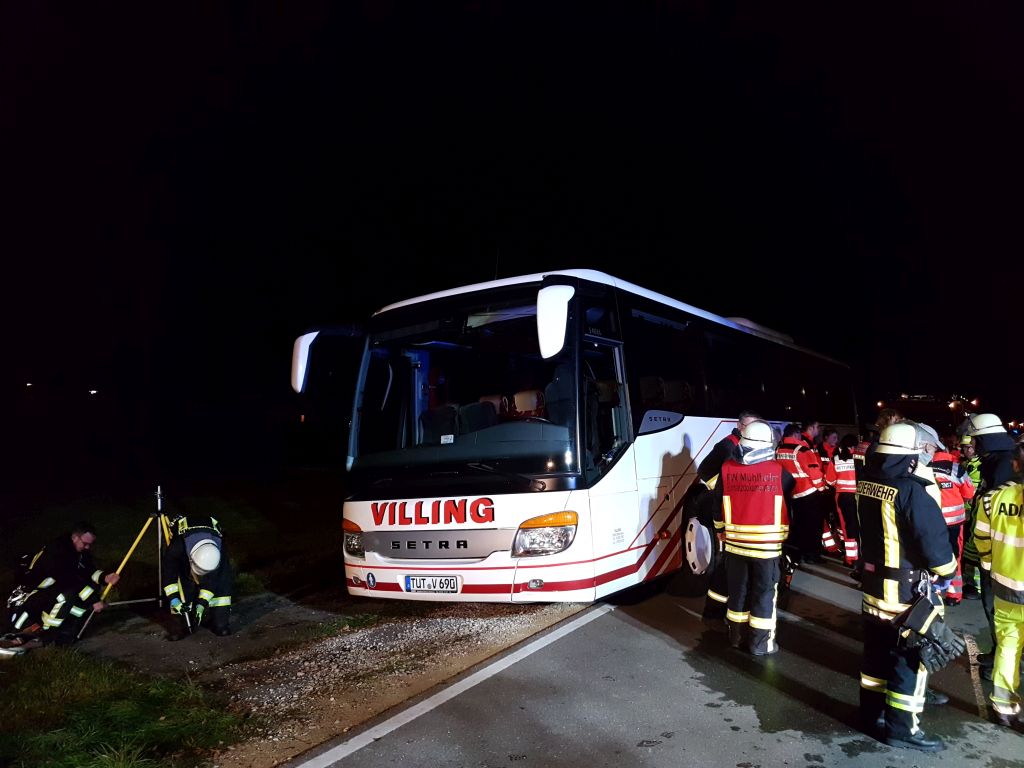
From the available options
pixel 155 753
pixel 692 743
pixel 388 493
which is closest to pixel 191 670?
pixel 155 753

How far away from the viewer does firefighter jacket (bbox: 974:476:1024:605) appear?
3998 mm

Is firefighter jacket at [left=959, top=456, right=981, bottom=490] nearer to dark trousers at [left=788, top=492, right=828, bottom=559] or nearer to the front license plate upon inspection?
dark trousers at [left=788, top=492, right=828, bottom=559]

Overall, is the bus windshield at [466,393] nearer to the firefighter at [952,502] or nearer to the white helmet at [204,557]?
the white helmet at [204,557]

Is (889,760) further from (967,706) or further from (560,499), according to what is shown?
(560,499)

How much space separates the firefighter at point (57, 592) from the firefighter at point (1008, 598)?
662cm

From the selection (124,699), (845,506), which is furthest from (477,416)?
(845,506)

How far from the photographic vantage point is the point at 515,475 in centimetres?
548

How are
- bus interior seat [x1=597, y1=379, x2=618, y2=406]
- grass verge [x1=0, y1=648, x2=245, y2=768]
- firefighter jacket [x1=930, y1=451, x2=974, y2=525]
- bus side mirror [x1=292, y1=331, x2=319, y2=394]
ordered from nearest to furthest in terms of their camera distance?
grass verge [x1=0, y1=648, x2=245, y2=768]
bus interior seat [x1=597, y1=379, x2=618, y2=406]
firefighter jacket [x1=930, y1=451, x2=974, y2=525]
bus side mirror [x1=292, y1=331, x2=319, y2=394]

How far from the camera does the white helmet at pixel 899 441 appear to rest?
3.94 meters

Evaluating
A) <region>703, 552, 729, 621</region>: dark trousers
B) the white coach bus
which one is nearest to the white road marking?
the white coach bus

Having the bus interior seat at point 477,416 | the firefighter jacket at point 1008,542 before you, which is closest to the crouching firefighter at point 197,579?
the bus interior seat at point 477,416

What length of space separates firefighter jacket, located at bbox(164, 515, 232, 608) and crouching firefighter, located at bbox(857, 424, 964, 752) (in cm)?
532

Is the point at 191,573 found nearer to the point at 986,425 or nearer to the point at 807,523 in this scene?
the point at 807,523

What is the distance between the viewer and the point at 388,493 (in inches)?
236
